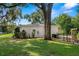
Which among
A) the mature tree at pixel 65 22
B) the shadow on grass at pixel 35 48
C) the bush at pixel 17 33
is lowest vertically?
the shadow on grass at pixel 35 48

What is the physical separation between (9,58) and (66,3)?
700 millimetres

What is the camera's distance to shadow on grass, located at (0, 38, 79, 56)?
2.57m

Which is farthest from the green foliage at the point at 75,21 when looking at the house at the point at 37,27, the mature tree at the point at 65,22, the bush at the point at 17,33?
the bush at the point at 17,33

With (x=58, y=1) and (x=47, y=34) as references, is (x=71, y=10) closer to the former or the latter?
(x=58, y=1)

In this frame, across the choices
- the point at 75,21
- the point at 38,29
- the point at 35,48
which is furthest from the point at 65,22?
the point at 35,48

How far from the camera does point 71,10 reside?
2.59m

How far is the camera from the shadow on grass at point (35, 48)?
2.57 m

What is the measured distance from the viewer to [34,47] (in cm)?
259

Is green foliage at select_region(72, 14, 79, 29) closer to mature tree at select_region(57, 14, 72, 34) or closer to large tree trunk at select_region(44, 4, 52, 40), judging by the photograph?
mature tree at select_region(57, 14, 72, 34)

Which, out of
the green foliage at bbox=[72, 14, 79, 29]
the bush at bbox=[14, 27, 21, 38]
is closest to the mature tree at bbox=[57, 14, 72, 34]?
the green foliage at bbox=[72, 14, 79, 29]

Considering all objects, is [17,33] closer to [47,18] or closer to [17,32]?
Answer: [17,32]

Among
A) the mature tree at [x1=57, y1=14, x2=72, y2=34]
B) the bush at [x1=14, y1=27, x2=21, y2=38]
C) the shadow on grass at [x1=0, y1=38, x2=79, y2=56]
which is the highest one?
the mature tree at [x1=57, y1=14, x2=72, y2=34]

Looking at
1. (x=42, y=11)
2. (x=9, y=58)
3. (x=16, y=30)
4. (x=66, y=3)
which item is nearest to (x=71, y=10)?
(x=66, y=3)

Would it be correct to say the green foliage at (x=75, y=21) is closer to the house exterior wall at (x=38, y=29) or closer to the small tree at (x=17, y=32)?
the house exterior wall at (x=38, y=29)
